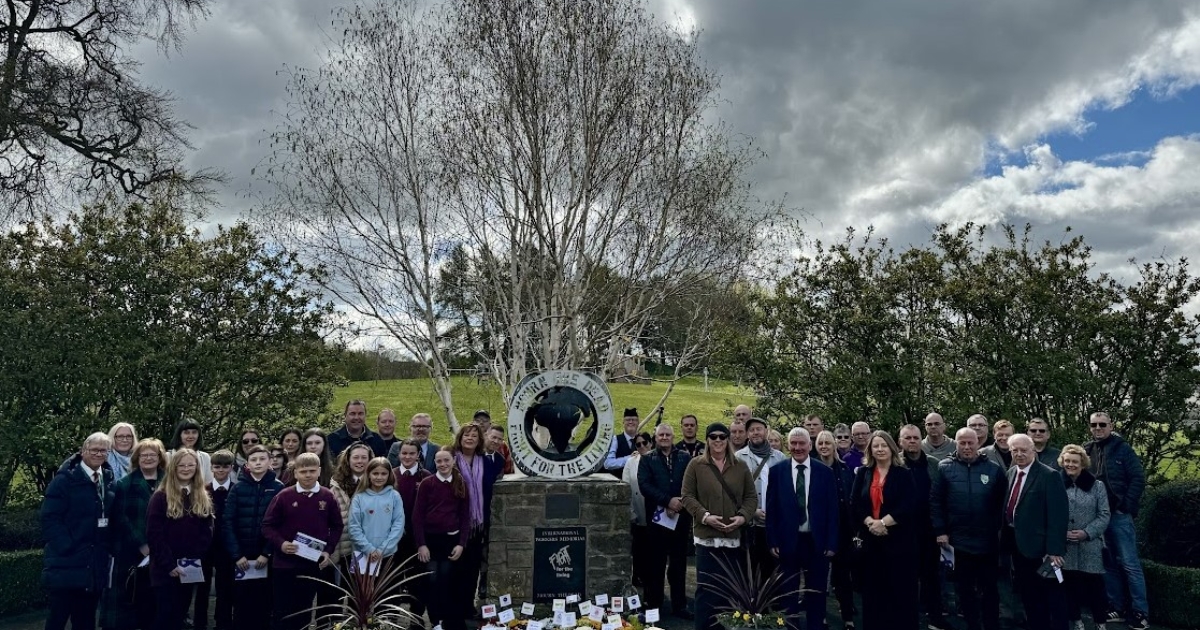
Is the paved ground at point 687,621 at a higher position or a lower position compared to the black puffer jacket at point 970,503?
lower

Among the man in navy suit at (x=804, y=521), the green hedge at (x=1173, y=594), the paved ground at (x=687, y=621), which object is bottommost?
the paved ground at (x=687, y=621)

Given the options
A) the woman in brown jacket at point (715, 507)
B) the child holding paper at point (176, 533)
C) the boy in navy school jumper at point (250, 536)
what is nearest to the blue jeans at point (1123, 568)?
the woman in brown jacket at point (715, 507)

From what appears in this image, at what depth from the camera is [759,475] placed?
719cm

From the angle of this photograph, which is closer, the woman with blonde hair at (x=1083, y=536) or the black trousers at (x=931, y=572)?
the woman with blonde hair at (x=1083, y=536)

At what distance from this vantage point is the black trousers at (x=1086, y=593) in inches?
266

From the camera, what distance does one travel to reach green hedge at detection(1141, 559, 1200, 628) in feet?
23.5

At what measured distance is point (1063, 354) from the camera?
34.3 ft

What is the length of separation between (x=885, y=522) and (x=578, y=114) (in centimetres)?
886

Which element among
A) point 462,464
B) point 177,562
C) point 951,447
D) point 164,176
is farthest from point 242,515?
point 164,176

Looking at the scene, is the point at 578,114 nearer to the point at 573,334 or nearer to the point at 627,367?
the point at 573,334

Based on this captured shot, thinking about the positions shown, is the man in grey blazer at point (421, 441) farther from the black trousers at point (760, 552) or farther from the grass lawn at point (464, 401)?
the grass lawn at point (464, 401)

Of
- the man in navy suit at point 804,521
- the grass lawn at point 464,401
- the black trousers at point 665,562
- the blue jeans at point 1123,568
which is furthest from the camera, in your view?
the grass lawn at point 464,401

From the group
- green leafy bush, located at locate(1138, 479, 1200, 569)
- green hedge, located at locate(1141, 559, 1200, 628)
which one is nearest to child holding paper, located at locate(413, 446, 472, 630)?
green hedge, located at locate(1141, 559, 1200, 628)

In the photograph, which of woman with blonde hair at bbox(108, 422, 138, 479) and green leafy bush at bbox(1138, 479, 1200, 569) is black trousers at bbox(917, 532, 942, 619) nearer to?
green leafy bush at bbox(1138, 479, 1200, 569)
